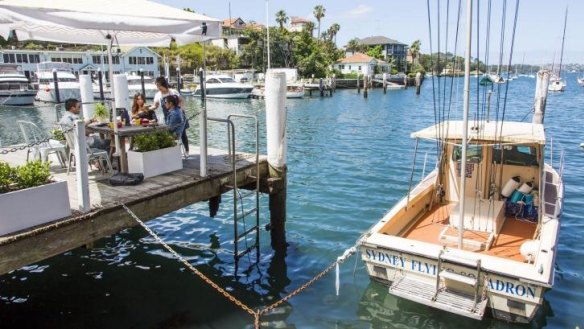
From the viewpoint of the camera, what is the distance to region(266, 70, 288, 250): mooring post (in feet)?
29.1

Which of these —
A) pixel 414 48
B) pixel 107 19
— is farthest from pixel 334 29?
pixel 107 19

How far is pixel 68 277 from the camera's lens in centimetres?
919

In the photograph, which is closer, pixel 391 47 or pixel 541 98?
pixel 541 98

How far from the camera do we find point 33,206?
5.85 metres

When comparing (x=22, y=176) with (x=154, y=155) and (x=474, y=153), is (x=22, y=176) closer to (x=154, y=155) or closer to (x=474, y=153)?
(x=154, y=155)

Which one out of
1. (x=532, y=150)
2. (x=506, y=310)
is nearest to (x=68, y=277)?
(x=506, y=310)

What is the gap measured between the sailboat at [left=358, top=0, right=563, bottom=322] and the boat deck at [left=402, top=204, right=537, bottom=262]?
2cm

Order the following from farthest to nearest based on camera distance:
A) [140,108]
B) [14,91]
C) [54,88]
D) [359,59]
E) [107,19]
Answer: [359,59] → [54,88] → [14,91] → [140,108] → [107,19]

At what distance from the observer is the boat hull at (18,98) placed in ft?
152

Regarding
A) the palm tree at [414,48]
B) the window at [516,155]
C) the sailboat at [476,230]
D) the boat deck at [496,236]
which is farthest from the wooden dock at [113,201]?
the palm tree at [414,48]

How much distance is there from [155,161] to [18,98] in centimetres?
4601

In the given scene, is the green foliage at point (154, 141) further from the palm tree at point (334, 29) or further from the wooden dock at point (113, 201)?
the palm tree at point (334, 29)

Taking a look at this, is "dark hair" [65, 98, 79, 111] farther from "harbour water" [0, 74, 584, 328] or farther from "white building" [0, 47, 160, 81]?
"white building" [0, 47, 160, 81]

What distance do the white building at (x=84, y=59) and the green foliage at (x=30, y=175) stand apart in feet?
189
